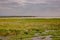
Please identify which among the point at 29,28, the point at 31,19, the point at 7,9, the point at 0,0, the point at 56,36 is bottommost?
the point at 56,36

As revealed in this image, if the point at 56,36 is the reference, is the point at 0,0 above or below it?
above

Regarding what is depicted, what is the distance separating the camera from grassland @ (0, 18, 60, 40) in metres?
1.66

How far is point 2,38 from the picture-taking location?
1635mm

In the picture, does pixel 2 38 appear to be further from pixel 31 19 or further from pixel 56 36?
pixel 56 36

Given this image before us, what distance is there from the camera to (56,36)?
5.49ft

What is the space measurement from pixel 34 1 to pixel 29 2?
0.07 meters

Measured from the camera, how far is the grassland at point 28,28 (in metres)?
1.66

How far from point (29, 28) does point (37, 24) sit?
120mm

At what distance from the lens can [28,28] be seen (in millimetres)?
1681

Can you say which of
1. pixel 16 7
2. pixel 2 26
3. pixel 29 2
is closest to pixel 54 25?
pixel 29 2

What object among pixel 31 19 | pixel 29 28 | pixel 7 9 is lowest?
pixel 29 28

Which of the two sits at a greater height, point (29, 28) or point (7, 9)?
point (7, 9)

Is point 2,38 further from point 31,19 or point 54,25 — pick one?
point 54,25

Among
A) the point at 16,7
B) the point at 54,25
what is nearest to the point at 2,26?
the point at 16,7
